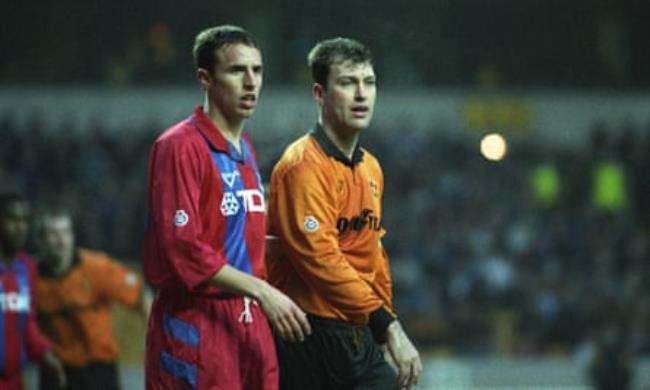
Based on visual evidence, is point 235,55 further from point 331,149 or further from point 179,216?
point 331,149

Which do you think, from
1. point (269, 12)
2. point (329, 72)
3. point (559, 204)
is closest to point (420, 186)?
point (559, 204)

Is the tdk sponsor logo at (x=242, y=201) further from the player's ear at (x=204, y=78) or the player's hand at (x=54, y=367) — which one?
the player's hand at (x=54, y=367)

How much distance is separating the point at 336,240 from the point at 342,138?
477 millimetres

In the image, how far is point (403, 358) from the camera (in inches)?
211

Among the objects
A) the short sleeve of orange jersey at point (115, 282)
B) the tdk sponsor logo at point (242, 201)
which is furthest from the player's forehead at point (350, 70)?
the short sleeve of orange jersey at point (115, 282)

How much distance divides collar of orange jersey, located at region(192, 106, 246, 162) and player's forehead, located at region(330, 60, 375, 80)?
0.78 m

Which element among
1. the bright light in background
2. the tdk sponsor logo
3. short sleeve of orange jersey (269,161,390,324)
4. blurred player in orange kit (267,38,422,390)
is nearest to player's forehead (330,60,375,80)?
blurred player in orange kit (267,38,422,390)

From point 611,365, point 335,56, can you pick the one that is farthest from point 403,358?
point 611,365

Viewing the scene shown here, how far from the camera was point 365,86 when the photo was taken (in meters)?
5.66

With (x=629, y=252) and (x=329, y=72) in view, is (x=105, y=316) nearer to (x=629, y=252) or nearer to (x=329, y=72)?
(x=329, y=72)

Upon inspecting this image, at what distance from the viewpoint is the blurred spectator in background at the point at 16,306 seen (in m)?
7.89

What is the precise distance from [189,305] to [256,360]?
31cm

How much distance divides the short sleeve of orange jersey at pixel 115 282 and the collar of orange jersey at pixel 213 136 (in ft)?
12.6

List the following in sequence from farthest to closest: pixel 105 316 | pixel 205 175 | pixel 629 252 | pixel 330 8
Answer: pixel 629 252 → pixel 330 8 → pixel 105 316 → pixel 205 175
